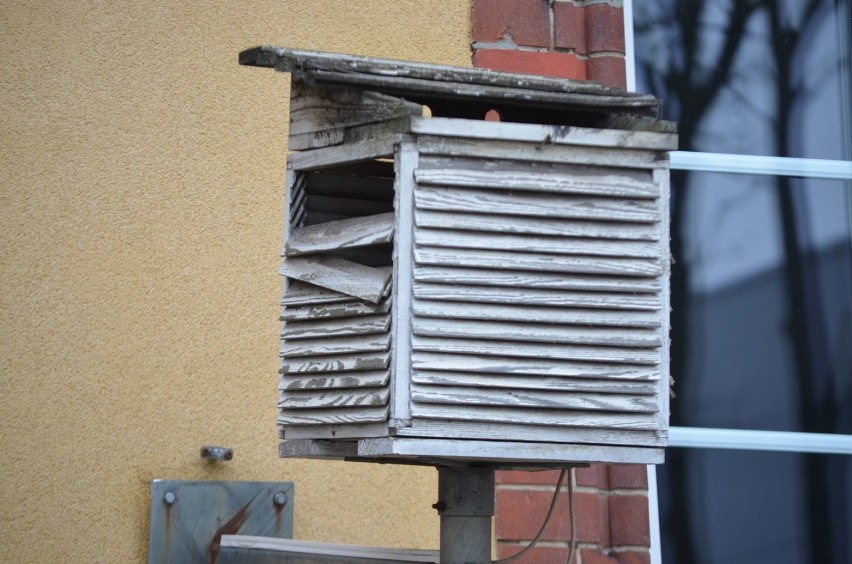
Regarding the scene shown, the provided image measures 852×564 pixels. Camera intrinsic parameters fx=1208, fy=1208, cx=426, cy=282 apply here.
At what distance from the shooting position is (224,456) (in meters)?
2.38

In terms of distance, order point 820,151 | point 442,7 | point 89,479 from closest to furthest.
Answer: point 89,479 → point 442,7 → point 820,151

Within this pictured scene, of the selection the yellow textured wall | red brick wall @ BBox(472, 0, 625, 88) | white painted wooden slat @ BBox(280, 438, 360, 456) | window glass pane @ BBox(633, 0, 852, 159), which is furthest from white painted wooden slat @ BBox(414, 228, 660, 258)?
window glass pane @ BBox(633, 0, 852, 159)

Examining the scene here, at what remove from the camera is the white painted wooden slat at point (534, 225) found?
1619 mm

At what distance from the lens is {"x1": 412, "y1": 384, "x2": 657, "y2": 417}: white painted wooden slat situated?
158 centimetres

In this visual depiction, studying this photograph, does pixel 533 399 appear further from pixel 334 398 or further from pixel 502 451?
pixel 334 398

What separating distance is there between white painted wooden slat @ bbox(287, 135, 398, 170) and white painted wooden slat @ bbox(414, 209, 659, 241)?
108 mm

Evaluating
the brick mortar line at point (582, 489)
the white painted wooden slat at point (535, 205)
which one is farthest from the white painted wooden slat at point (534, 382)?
the brick mortar line at point (582, 489)

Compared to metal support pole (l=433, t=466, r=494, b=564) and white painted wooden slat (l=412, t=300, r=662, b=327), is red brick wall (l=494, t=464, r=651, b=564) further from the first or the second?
white painted wooden slat (l=412, t=300, r=662, b=327)

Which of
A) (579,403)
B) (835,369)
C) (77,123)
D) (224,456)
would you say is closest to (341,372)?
(579,403)

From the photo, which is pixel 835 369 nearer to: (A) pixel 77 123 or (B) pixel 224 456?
(B) pixel 224 456

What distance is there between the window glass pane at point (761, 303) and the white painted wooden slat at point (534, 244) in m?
1.17

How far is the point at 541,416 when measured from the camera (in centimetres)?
161

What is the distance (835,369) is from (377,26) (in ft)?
4.43

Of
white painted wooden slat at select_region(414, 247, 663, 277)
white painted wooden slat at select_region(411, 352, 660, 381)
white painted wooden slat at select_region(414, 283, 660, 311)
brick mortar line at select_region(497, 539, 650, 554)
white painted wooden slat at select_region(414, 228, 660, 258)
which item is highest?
white painted wooden slat at select_region(414, 228, 660, 258)
